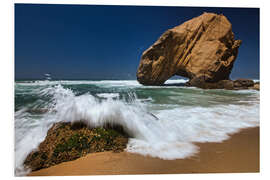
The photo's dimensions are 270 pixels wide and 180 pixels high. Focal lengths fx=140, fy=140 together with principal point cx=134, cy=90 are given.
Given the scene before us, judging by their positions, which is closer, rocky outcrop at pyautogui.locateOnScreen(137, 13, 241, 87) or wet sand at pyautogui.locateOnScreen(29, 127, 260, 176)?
wet sand at pyautogui.locateOnScreen(29, 127, 260, 176)

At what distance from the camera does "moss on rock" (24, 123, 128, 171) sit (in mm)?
1470

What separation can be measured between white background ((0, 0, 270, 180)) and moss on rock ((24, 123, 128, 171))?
319mm

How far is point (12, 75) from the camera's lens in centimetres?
212

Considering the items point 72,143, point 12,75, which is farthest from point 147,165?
point 12,75

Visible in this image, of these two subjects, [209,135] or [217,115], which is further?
[217,115]

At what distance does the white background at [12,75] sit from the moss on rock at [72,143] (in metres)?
0.32

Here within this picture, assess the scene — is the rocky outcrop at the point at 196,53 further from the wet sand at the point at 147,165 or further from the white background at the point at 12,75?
the wet sand at the point at 147,165

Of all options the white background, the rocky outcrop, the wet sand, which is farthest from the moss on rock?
the rocky outcrop

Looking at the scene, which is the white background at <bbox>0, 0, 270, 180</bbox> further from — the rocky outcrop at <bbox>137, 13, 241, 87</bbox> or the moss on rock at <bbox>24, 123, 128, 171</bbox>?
the rocky outcrop at <bbox>137, 13, 241, 87</bbox>

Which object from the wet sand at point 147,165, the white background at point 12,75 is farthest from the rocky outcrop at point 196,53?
the wet sand at point 147,165

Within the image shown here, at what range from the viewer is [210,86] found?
8.97m
